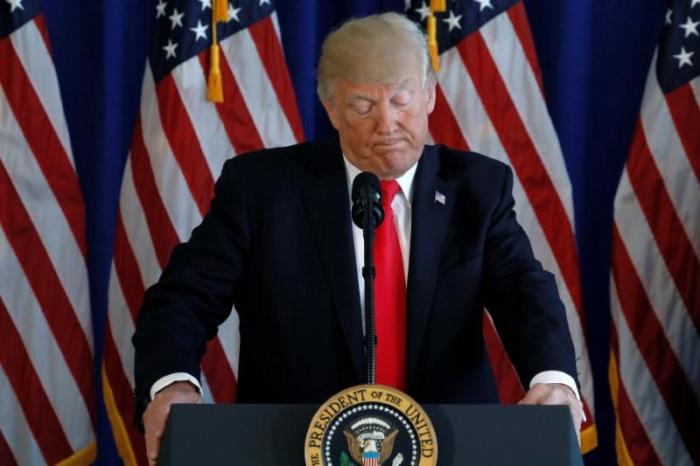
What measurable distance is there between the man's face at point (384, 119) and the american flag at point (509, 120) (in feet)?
5.41

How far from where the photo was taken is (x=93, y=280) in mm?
4598

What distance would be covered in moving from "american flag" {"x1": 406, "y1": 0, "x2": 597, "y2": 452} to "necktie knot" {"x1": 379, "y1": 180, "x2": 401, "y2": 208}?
5.25 feet

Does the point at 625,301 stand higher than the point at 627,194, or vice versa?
the point at 627,194

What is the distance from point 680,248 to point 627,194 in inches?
10.3

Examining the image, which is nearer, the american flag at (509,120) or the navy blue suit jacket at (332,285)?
the navy blue suit jacket at (332,285)

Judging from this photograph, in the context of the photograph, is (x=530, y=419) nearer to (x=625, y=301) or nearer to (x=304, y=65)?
(x=625, y=301)

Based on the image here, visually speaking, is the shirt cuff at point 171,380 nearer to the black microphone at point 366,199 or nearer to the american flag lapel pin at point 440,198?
the black microphone at point 366,199

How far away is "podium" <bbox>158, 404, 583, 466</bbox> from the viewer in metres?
1.89

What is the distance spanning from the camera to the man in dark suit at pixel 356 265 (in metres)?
2.54

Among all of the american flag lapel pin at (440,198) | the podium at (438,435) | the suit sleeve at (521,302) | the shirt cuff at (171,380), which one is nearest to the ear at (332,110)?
the american flag lapel pin at (440,198)

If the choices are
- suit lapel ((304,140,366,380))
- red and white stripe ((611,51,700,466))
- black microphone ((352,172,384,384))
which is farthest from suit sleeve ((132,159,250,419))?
red and white stripe ((611,51,700,466))

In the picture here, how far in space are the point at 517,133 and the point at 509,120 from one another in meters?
0.05

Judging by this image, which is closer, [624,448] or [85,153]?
[624,448]

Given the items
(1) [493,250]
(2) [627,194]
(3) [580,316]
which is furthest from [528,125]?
(1) [493,250]
